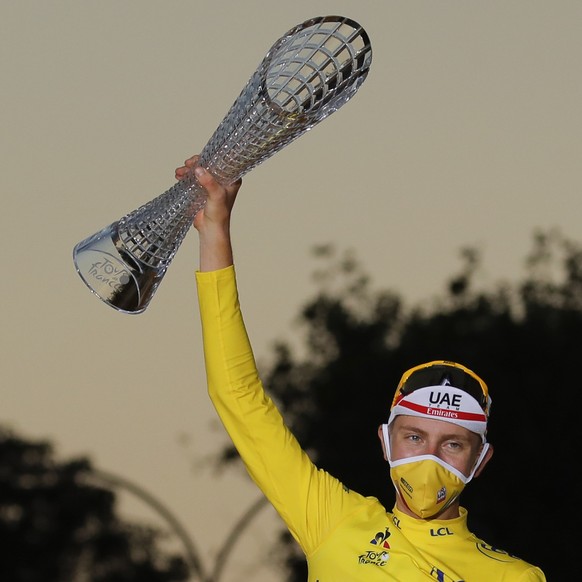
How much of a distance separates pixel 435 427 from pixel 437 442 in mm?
53

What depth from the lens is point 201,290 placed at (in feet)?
18.4

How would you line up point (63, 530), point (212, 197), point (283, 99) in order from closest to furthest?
point (283, 99) < point (212, 197) < point (63, 530)

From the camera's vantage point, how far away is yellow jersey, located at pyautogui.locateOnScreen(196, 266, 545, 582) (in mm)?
5578

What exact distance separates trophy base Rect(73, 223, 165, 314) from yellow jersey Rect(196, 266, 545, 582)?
19 cm

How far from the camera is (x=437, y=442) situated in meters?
5.68

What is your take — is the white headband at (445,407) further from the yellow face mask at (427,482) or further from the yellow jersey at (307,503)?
the yellow jersey at (307,503)

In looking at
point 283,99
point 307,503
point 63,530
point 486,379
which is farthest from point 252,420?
point 63,530

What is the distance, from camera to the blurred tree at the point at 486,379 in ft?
88.3

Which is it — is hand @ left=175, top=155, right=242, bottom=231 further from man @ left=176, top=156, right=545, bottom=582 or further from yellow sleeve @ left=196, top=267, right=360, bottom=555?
yellow sleeve @ left=196, top=267, right=360, bottom=555

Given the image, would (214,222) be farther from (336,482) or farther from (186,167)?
(336,482)

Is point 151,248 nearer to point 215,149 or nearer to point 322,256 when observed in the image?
point 215,149

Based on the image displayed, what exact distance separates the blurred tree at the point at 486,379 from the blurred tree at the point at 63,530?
37.8 ft

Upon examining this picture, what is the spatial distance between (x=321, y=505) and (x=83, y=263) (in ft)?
3.95

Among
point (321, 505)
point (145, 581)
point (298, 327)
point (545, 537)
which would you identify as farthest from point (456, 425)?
point (145, 581)
